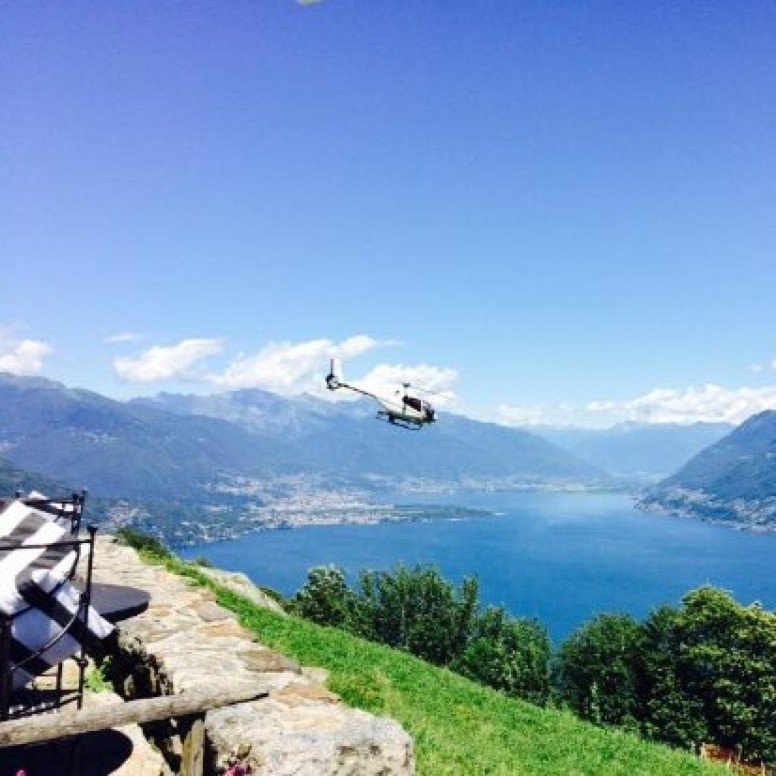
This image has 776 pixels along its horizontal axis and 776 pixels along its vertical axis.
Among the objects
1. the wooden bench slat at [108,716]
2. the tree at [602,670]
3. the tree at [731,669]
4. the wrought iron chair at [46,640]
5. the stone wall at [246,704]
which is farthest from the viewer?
the tree at [602,670]

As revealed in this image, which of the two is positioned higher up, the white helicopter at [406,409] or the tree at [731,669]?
the white helicopter at [406,409]

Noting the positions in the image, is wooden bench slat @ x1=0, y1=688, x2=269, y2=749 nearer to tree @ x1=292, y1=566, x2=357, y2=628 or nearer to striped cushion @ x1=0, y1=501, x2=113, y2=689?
striped cushion @ x1=0, y1=501, x2=113, y2=689

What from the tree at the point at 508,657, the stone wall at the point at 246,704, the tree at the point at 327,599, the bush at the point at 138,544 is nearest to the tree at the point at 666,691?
the tree at the point at 508,657

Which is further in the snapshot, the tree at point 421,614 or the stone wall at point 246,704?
the tree at point 421,614

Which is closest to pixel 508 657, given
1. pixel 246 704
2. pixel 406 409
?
pixel 406 409

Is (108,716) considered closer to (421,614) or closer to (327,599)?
(327,599)

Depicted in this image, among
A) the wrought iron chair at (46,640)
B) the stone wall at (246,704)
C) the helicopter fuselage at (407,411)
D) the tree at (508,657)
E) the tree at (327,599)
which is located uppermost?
the helicopter fuselage at (407,411)

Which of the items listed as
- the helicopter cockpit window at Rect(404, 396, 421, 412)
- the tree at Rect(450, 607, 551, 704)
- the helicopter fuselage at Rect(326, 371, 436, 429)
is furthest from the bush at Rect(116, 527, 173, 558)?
the tree at Rect(450, 607, 551, 704)

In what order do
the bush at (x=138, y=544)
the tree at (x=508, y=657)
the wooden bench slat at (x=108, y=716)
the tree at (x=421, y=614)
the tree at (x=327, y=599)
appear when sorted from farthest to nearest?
1. the tree at (x=421, y=614)
2. the tree at (x=327, y=599)
3. the tree at (x=508, y=657)
4. the bush at (x=138, y=544)
5. the wooden bench slat at (x=108, y=716)

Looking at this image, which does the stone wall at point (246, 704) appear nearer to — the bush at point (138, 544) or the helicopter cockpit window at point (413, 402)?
the bush at point (138, 544)
